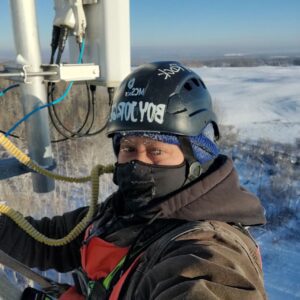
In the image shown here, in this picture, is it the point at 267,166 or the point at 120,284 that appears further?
the point at 267,166

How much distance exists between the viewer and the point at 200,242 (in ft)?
3.14

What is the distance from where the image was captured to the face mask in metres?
1.28

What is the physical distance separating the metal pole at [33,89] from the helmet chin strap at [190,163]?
2.00 feet

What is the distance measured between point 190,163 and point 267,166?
603 inches

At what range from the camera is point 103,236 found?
1314mm

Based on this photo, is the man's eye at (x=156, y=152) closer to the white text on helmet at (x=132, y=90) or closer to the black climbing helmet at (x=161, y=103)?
the black climbing helmet at (x=161, y=103)

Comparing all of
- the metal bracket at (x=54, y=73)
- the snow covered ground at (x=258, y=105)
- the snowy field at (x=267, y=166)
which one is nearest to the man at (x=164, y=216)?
the metal bracket at (x=54, y=73)

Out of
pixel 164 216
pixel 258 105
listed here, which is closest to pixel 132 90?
pixel 164 216

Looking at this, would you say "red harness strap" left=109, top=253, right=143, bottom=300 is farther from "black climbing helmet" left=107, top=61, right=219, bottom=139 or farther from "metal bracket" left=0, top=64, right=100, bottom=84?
"metal bracket" left=0, top=64, right=100, bottom=84

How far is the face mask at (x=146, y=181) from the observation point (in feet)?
4.19

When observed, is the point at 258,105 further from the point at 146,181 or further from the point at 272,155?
the point at 146,181

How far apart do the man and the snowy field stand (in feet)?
16.3

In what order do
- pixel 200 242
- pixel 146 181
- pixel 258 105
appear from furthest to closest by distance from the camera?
pixel 258 105
pixel 146 181
pixel 200 242

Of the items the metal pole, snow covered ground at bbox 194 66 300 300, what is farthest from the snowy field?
the metal pole
